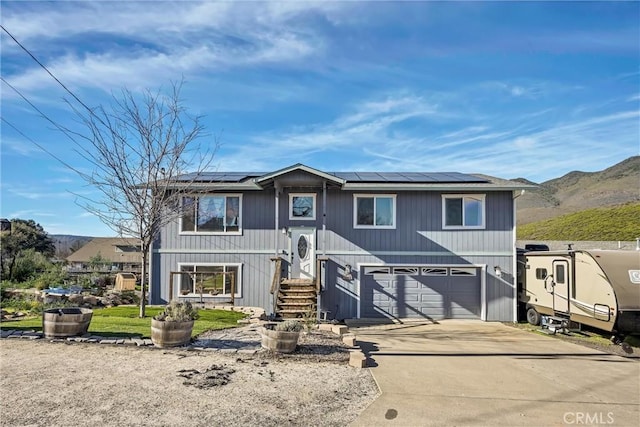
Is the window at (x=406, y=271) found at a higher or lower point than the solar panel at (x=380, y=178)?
lower

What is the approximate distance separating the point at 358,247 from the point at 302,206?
8.04ft

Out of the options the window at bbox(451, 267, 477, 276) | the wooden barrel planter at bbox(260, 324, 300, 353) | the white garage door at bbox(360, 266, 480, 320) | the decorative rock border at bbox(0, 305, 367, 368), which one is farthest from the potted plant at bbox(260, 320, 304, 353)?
the window at bbox(451, 267, 477, 276)

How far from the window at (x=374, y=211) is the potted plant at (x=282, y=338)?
23.8ft

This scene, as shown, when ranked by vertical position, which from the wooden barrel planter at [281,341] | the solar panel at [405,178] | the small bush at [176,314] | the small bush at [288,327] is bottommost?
the wooden barrel planter at [281,341]

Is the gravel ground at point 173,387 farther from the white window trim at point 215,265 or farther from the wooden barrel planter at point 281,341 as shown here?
→ the white window trim at point 215,265

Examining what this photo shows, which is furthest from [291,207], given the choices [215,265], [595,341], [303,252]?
[595,341]

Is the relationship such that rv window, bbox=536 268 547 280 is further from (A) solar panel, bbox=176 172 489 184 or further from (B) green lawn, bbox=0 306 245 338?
(B) green lawn, bbox=0 306 245 338

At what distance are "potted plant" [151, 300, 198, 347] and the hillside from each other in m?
23.5

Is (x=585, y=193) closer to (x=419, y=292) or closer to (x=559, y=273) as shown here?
(x=559, y=273)

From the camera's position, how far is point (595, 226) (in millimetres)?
24797

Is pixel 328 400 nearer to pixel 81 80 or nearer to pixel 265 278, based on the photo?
pixel 265 278

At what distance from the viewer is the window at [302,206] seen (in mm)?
14274

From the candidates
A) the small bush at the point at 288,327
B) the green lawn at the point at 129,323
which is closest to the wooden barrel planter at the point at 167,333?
the green lawn at the point at 129,323

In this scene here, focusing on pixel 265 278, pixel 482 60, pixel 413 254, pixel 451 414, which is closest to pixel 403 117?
pixel 482 60
